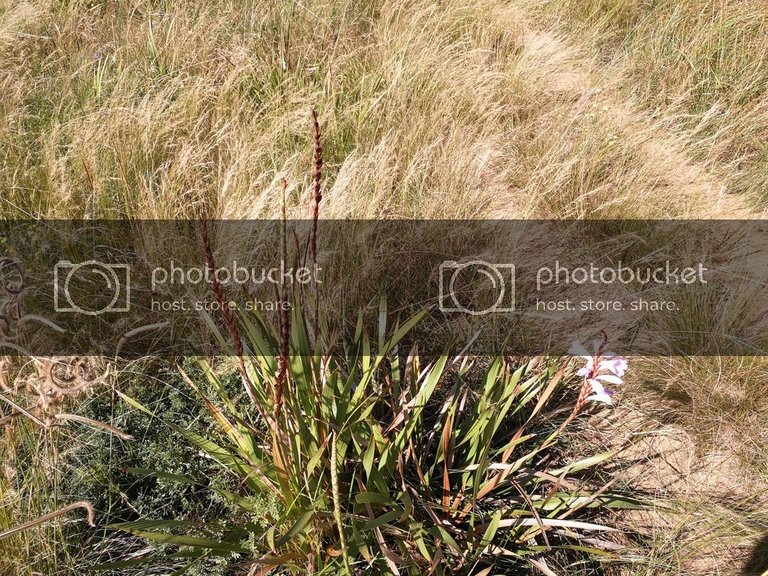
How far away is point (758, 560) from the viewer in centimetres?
189

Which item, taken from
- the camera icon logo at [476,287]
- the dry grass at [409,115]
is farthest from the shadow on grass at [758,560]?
the camera icon logo at [476,287]

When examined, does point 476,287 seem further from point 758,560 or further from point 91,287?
point 91,287

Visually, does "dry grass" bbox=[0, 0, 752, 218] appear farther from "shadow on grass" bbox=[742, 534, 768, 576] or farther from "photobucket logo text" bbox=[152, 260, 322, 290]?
"shadow on grass" bbox=[742, 534, 768, 576]

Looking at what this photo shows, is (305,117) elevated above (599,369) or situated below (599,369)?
above

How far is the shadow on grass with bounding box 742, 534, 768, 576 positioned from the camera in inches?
73.4

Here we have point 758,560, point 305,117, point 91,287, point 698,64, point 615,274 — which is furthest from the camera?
point 698,64

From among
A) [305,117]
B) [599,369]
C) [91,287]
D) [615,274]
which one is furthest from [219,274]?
[615,274]

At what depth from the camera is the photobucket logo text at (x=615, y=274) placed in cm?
280

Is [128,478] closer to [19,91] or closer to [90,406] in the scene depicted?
[90,406]

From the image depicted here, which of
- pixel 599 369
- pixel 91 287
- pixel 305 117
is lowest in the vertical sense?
pixel 91 287

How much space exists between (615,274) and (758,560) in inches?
50.8

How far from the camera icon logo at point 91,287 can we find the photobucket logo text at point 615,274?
5.55 ft

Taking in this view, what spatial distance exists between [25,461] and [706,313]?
7.79 ft

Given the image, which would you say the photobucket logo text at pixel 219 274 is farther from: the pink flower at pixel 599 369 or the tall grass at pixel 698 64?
the tall grass at pixel 698 64
